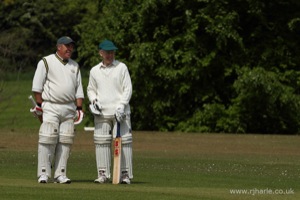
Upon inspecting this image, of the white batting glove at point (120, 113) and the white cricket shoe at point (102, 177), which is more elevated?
the white batting glove at point (120, 113)

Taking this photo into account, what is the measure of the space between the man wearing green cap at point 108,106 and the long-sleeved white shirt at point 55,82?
0.42 meters

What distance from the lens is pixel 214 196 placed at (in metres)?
15.4

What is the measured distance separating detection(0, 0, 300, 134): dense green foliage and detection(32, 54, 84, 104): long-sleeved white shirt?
824 inches

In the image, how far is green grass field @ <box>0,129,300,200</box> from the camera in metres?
15.7

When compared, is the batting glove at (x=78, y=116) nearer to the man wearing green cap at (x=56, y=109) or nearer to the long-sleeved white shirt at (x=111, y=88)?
the man wearing green cap at (x=56, y=109)

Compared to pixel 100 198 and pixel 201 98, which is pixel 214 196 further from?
pixel 201 98

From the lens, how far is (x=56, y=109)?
17094 millimetres

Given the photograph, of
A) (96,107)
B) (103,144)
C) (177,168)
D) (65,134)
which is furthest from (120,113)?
(177,168)

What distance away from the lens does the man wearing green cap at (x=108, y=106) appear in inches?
685

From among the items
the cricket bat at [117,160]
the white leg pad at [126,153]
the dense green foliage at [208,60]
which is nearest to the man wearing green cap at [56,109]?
the cricket bat at [117,160]

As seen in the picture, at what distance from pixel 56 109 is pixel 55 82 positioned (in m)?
0.41

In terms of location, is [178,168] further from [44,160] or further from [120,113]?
[44,160]

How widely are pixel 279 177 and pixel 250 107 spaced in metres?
19.4

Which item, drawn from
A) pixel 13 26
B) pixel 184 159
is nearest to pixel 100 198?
pixel 184 159
